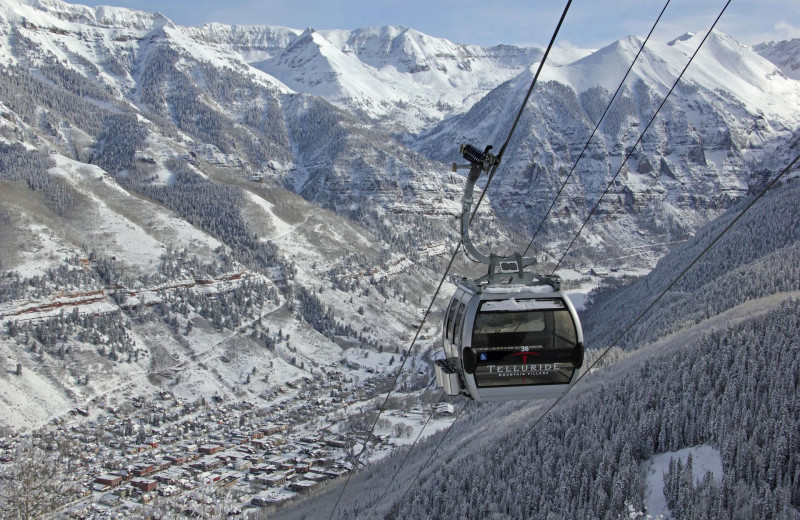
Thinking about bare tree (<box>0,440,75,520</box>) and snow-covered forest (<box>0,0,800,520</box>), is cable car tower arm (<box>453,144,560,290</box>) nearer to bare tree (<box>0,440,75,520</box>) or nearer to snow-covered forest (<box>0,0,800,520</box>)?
snow-covered forest (<box>0,0,800,520</box>)

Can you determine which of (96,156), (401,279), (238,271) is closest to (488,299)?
(238,271)

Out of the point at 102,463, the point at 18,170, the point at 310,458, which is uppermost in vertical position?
the point at 18,170

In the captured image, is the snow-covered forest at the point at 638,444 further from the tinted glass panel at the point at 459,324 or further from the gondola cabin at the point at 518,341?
the tinted glass panel at the point at 459,324

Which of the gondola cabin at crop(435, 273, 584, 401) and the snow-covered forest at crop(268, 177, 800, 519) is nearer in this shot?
the gondola cabin at crop(435, 273, 584, 401)

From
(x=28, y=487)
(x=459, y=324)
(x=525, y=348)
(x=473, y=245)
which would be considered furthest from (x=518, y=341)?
(x=28, y=487)

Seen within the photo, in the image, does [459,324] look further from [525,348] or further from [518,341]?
[525,348]

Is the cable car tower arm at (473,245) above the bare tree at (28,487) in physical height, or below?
above

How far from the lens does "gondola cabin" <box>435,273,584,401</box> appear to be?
1705 cm

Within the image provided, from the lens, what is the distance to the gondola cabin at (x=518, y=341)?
17047mm

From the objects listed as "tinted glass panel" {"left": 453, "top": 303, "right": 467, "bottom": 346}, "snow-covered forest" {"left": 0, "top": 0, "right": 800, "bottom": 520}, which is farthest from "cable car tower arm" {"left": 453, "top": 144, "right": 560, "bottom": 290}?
"snow-covered forest" {"left": 0, "top": 0, "right": 800, "bottom": 520}

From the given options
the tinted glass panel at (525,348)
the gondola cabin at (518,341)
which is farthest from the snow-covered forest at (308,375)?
the tinted glass panel at (525,348)

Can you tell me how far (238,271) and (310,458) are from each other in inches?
2691

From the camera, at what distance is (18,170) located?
16075 cm

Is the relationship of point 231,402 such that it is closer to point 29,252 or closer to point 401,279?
point 29,252
